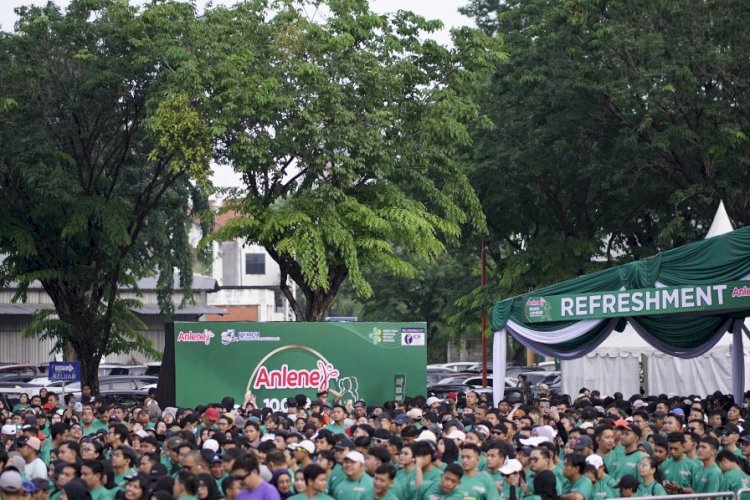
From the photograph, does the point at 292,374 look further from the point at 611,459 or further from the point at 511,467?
the point at 511,467

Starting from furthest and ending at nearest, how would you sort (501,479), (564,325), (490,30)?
(490,30) < (564,325) < (501,479)

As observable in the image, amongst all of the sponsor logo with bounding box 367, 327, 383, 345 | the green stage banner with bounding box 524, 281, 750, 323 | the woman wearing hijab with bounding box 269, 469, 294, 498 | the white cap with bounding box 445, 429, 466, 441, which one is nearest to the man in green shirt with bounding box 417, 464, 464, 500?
the woman wearing hijab with bounding box 269, 469, 294, 498

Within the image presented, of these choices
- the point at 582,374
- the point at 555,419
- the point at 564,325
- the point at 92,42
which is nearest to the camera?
the point at 555,419

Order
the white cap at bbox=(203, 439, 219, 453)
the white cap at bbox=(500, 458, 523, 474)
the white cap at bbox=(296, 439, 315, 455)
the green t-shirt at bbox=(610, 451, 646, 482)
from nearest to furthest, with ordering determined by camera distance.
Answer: the white cap at bbox=(500, 458, 523, 474), the white cap at bbox=(296, 439, 315, 455), the green t-shirt at bbox=(610, 451, 646, 482), the white cap at bbox=(203, 439, 219, 453)

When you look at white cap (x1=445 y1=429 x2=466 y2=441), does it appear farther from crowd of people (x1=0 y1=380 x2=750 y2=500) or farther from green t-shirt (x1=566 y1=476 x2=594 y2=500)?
green t-shirt (x1=566 y1=476 x2=594 y2=500)

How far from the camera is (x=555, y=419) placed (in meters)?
17.0

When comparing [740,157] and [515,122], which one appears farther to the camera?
[515,122]

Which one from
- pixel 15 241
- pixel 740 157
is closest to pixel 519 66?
pixel 740 157

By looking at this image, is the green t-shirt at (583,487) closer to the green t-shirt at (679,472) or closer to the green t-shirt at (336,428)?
the green t-shirt at (679,472)

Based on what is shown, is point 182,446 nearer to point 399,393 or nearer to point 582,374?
point 399,393

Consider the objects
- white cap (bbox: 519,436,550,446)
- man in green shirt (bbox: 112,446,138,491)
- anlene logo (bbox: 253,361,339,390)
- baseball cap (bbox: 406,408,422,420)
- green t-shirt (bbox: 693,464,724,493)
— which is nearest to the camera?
man in green shirt (bbox: 112,446,138,491)

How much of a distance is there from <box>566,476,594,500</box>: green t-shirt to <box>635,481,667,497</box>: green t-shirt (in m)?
0.53

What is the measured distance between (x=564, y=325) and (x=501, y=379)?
5.04 feet

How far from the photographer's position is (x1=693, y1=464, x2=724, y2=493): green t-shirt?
12500mm
